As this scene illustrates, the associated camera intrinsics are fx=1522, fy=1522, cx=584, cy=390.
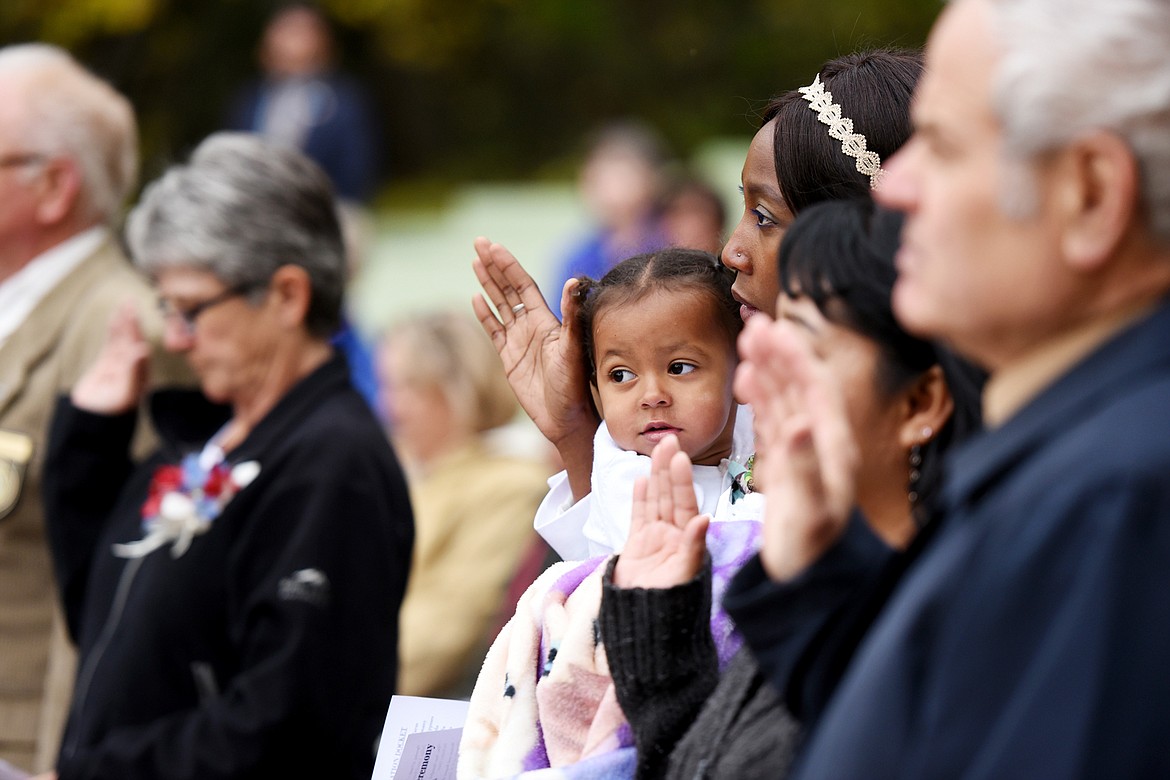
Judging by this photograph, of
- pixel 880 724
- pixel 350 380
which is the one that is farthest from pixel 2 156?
pixel 880 724

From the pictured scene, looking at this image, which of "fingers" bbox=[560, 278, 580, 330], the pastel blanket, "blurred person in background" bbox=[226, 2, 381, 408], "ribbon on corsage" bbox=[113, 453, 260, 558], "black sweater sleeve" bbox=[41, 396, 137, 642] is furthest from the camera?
"blurred person in background" bbox=[226, 2, 381, 408]

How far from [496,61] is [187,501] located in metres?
12.0

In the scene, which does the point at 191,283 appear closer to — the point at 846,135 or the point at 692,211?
the point at 846,135

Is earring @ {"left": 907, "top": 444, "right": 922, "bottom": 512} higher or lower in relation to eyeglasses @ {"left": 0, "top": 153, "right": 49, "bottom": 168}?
higher

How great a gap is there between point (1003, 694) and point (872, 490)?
615 millimetres

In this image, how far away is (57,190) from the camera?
4500 mm

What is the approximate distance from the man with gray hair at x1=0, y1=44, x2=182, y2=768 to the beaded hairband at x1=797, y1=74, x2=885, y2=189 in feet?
8.17

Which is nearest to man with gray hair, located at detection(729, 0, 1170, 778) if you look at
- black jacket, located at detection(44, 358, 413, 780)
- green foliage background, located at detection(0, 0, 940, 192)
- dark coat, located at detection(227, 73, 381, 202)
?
black jacket, located at detection(44, 358, 413, 780)

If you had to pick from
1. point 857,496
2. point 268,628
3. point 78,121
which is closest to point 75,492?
point 268,628

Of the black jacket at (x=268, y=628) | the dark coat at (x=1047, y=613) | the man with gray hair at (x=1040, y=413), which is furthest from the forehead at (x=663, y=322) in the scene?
the black jacket at (x=268, y=628)

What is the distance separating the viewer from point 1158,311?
1530 mm

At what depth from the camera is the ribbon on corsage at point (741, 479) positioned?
247 centimetres

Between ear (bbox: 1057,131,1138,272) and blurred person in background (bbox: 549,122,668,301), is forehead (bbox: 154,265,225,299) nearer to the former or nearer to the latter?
ear (bbox: 1057,131,1138,272)

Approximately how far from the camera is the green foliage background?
533 inches
